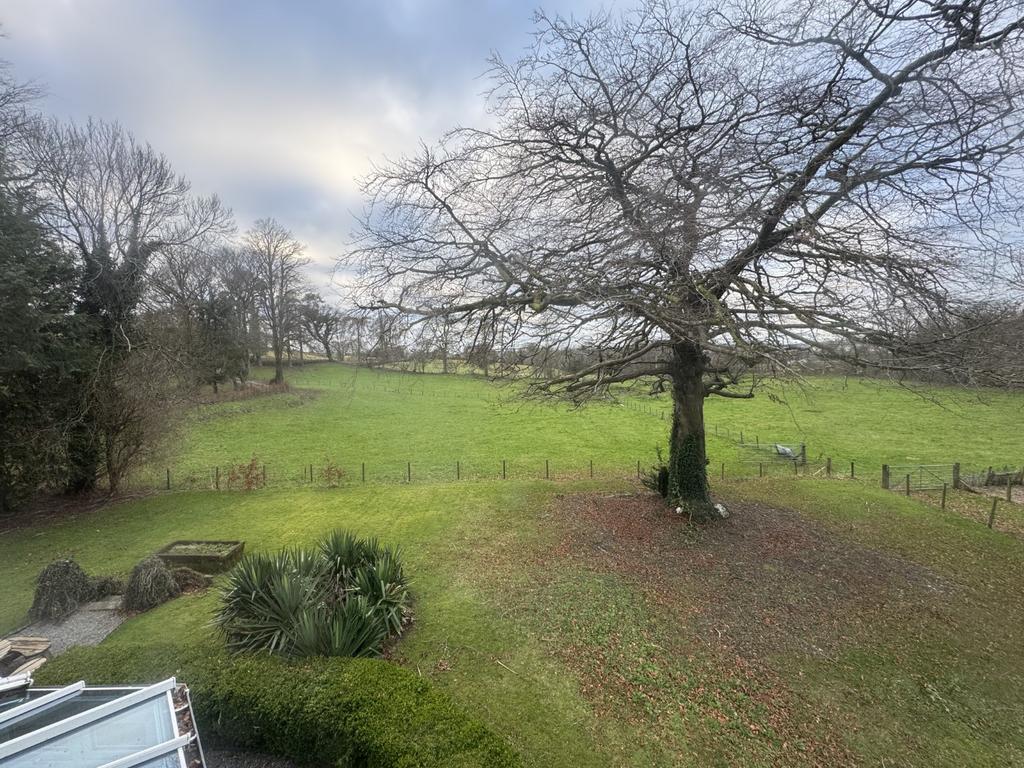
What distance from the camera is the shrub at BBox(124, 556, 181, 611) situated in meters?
6.45

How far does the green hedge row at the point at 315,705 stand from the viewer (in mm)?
3127

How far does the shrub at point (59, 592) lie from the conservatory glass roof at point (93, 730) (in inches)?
173

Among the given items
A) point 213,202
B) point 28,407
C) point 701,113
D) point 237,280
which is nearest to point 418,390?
point 237,280

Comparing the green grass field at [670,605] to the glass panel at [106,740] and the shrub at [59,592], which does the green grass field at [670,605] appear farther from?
the glass panel at [106,740]

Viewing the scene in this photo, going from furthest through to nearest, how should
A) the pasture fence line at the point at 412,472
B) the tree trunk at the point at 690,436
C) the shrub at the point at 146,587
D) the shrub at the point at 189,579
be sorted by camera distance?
the pasture fence line at the point at 412,472, the tree trunk at the point at 690,436, the shrub at the point at 189,579, the shrub at the point at 146,587

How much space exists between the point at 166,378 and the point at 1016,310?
17771 millimetres

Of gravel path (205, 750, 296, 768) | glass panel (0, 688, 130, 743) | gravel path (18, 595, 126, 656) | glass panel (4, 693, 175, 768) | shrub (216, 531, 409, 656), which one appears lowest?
gravel path (18, 595, 126, 656)

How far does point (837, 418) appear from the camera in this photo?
25.4 m

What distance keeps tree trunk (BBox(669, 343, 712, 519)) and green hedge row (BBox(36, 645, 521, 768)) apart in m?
6.65

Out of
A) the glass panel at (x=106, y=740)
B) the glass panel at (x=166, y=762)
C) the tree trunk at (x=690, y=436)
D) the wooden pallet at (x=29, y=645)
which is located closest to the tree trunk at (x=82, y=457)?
the wooden pallet at (x=29, y=645)

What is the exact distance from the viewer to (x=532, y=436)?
820 inches

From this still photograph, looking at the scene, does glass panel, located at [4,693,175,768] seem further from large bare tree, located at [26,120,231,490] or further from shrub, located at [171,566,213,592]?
large bare tree, located at [26,120,231,490]

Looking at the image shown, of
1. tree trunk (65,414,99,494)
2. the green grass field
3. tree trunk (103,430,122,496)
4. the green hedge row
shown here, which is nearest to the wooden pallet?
the green grass field

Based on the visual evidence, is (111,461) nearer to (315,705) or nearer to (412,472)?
(412,472)
